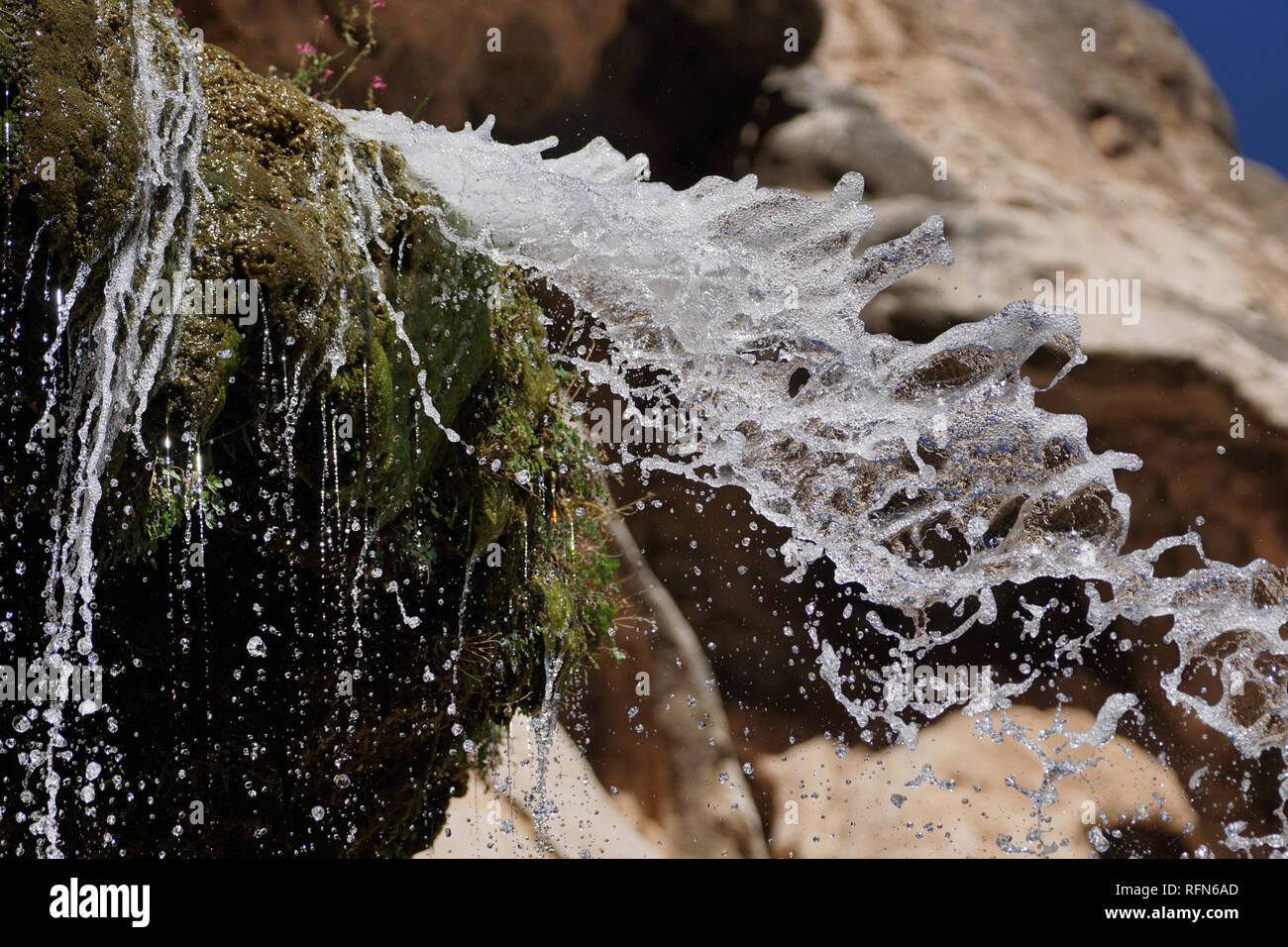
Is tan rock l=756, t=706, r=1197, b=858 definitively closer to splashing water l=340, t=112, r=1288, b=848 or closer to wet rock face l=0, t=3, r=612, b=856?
splashing water l=340, t=112, r=1288, b=848

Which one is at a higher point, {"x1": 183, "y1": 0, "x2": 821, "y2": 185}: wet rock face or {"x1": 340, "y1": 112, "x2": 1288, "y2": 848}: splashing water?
{"x1": 183, "y1": 0, "x2": 821, "y2": 185}: wet rock face

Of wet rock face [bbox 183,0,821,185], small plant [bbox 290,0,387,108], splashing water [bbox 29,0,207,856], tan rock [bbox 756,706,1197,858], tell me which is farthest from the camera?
wet rock face [bbox 183,0,821,185]

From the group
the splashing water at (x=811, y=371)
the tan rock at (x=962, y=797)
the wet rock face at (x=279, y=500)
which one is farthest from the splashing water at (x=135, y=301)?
the tan rock at (x=962, y=797)

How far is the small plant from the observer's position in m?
5.65

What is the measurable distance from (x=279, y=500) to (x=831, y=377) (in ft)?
6.26

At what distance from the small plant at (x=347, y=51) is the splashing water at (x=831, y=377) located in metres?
2.43

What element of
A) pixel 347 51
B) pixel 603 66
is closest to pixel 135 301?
pixel 347 51

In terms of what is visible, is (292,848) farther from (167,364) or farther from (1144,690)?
(1144,690)

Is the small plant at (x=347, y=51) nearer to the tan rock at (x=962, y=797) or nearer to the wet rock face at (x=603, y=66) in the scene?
the wet rock face at (x=603, y=66)

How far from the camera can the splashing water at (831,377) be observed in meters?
3.38

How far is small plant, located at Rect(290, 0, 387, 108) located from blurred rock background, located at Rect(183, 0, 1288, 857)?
8 cm

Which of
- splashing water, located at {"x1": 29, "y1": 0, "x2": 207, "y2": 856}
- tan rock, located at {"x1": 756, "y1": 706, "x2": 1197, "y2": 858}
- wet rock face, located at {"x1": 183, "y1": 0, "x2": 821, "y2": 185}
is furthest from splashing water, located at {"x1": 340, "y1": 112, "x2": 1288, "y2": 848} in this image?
wet rock face, located at {"x1": 183, "y1": 0, "x2": 821, "y2": 185}

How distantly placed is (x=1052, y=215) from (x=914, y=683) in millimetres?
2685

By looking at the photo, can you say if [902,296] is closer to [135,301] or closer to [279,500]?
[279,500]
